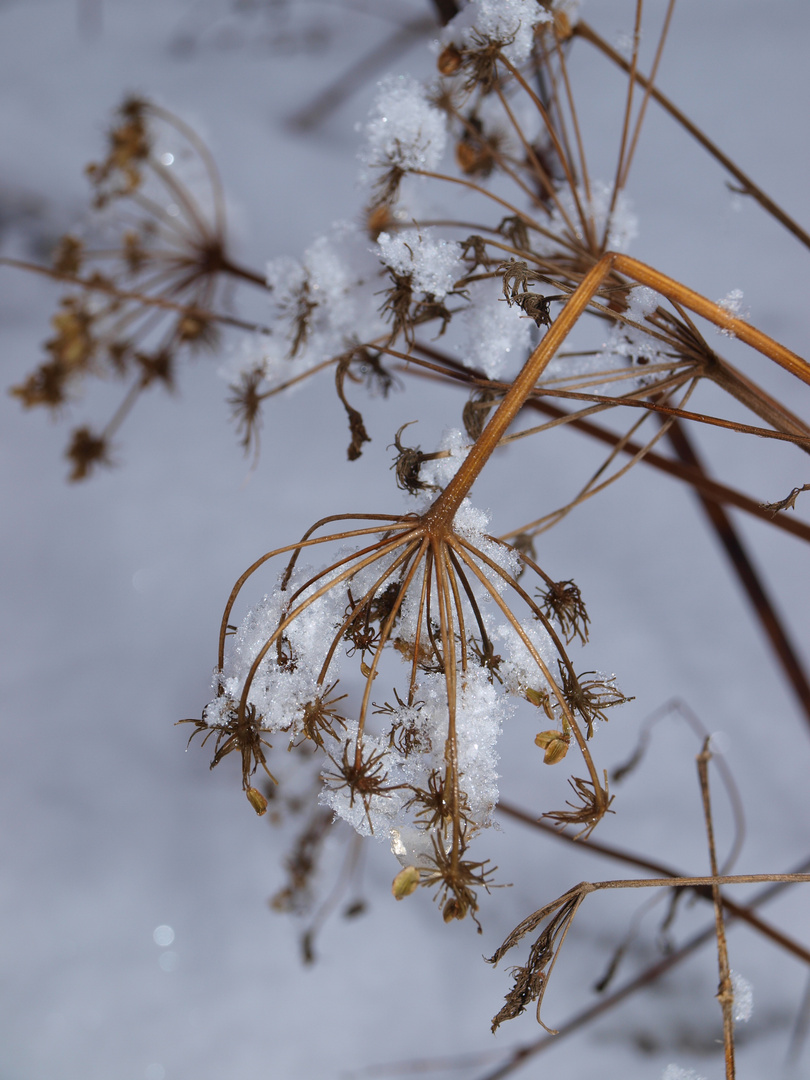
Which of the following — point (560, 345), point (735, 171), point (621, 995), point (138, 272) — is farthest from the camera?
point (138, 272)

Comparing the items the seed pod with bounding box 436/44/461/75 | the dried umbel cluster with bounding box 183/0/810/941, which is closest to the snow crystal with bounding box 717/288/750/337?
the dried umbel cluster with bounding box 183/0/810/941

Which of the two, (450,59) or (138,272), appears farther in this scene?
(138,272)

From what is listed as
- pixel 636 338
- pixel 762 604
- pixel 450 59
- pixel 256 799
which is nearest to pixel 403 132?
pixel 450 59

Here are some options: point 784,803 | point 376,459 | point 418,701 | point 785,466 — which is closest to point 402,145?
point 418,701

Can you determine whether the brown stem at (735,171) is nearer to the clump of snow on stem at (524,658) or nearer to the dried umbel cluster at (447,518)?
the dried umbel cluster at (447,518)

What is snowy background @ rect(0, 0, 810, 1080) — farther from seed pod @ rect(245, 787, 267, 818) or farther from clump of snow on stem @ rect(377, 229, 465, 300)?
seed pod @ rect(245, 787, 267, 818)

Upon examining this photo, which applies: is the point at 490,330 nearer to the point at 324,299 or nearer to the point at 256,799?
the point at 324,299

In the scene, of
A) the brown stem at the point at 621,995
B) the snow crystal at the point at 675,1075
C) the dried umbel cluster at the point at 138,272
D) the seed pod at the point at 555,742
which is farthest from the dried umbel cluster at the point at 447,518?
the brown stem at the point at 621,995
